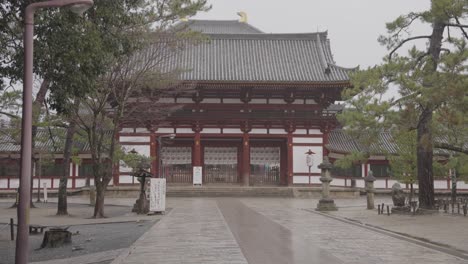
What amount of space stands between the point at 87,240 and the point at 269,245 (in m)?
5.56

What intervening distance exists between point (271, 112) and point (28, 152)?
28.5 metres

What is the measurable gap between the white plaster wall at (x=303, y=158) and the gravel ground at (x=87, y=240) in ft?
62.4

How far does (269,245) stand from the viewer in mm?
11625

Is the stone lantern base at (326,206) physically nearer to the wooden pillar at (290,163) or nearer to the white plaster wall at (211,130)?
the wooden pillar at (290,163)

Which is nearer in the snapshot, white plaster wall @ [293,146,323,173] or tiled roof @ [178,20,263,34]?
white plaster wall @ [293,146,323,173]

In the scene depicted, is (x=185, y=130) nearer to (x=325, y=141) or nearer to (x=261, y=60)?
(x=261, y=60)

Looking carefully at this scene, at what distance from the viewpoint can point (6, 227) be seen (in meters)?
17.3

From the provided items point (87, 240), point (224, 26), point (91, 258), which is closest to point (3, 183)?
point (87, 240)

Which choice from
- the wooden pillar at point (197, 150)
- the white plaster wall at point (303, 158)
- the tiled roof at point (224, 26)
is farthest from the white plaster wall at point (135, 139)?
the tiled roof at point (224, 26)

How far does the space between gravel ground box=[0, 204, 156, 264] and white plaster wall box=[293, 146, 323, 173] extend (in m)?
19.0

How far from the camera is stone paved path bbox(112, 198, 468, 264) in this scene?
32.1 ft

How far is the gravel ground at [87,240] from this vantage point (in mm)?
11695

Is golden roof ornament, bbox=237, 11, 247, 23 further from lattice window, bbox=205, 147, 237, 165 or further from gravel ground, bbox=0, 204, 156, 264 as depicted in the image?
gravel ground, bbox=0, 204, 156, 264

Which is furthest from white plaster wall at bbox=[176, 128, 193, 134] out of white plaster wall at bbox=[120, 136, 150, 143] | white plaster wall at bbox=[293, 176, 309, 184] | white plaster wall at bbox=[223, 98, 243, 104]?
white plaster wall at bbox=[293, 176, 309, 184]
